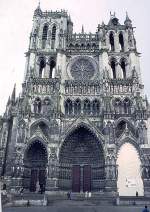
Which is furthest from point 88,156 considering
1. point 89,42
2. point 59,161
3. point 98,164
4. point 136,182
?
point 89,42

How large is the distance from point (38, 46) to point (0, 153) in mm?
14326

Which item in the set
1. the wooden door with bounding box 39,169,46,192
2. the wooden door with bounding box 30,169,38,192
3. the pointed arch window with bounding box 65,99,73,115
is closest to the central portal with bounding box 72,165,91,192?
the wooden door with bounding box 39,169,46,192

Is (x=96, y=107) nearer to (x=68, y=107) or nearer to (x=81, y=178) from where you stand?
(x=68, y=107)

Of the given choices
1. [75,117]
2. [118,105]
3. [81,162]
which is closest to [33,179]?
[81,162]

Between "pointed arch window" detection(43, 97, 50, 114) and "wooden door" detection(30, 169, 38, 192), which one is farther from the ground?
"pointed arch window" detection(43, 97, 50, 114)

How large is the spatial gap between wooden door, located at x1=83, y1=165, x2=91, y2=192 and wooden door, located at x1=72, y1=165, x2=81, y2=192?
0.60 metres

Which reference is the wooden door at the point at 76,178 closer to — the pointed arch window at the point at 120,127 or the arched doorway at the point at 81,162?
the arched doorway at the point at 81,162

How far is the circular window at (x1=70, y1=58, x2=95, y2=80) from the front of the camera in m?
28.5

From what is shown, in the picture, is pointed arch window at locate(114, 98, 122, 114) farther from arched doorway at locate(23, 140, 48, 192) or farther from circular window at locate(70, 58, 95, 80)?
arched doorway at locate(23, 140, 48, 192)

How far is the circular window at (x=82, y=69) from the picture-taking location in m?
28.5

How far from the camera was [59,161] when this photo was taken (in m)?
22.7

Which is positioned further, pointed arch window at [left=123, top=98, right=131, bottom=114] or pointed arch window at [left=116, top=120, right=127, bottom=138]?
pointed arch window at [left=123, top=98, right=131, bottom=114]

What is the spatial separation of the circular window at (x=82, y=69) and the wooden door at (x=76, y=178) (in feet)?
34.7

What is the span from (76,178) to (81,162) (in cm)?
168
